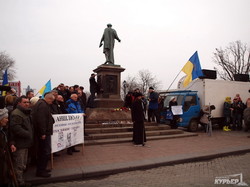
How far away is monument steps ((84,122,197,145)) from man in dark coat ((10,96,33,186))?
3.91m

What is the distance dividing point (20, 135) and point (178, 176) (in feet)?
11.8

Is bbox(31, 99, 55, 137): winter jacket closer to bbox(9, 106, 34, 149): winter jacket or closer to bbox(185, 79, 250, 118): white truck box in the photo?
bbox(9, 106, 34, 149): winter jacket

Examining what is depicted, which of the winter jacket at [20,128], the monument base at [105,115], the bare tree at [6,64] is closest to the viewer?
the winter jacket at [20,128]

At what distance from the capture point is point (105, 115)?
11.4 meters

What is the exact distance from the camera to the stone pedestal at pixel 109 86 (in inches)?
505

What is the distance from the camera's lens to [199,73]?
38.8ft

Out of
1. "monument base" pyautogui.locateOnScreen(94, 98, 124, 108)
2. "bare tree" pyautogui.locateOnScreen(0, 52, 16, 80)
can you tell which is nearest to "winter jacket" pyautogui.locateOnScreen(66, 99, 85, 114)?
"monument base" pyautogui.locateOnScreen(94, 98, 124, 108)

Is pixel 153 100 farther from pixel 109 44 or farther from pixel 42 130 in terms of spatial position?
pixel 42 130

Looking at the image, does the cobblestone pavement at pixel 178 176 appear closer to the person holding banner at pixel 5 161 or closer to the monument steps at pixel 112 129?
the person holding banner at pixel 5 161

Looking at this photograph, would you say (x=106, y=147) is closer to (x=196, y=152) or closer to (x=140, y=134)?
(x=140, y=134)

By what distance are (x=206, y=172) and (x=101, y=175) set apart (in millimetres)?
2594
